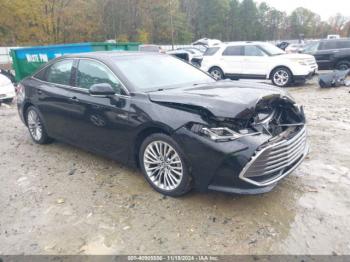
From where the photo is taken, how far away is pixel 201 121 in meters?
3.20

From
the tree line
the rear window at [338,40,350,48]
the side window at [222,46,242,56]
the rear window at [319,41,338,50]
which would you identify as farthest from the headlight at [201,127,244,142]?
the tree line

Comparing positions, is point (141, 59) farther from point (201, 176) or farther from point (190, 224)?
point (190, 224)

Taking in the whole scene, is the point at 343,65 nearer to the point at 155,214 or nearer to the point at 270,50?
the point at 270,50

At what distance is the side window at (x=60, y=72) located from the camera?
4770 mm

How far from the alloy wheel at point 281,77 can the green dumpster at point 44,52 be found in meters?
5.23

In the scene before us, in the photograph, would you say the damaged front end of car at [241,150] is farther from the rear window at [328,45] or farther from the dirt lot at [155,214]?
the rear window at [328,45]

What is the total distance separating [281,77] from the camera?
11867 mm

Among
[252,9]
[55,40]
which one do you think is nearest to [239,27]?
[252,9]

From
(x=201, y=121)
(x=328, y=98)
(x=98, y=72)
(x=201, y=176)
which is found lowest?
(x=328, y=98)

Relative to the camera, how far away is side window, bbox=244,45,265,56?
12.2 metres

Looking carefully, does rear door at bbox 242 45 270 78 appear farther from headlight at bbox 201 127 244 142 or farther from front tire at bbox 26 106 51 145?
headlight at bbox 201 127 244 142

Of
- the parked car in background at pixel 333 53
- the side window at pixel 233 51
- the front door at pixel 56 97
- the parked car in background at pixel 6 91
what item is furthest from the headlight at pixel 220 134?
the parked car in background at pixel 333 53

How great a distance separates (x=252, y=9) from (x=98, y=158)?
257 ft

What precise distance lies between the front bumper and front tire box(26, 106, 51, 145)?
121 inches
